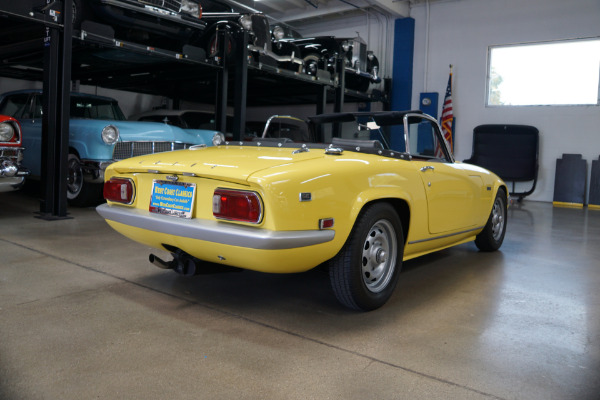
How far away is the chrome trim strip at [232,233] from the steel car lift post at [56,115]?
125 inches

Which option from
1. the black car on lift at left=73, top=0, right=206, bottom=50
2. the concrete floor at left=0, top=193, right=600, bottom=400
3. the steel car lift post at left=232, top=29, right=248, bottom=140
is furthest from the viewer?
the steel car lift post at left=232, top=29, right=248, bottom=140

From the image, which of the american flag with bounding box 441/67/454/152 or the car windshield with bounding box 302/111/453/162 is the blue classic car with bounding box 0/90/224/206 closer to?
the car windshield with bounding box 302/111/453/162

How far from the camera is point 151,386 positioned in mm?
1732

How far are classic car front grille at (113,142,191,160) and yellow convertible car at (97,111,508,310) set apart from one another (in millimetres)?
3019

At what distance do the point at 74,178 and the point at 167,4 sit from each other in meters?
2.50

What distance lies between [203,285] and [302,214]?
3.72 feet

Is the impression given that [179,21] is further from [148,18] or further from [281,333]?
[281,333]

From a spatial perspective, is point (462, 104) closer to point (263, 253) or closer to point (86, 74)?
point (86, 74)

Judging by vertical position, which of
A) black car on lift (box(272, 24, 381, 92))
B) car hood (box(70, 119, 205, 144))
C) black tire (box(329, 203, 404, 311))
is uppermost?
black car on lift (box(272, 24, 381, 92))

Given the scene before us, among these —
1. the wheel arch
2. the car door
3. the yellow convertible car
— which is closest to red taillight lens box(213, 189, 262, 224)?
the yellow convertible car

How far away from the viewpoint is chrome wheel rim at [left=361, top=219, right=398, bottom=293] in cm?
262

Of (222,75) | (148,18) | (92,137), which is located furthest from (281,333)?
(222,75)

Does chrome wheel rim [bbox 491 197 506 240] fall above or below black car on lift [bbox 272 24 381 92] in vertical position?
below

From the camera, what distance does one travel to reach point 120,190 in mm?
2773
